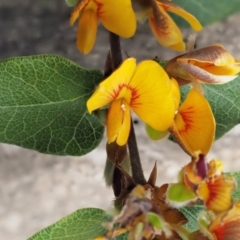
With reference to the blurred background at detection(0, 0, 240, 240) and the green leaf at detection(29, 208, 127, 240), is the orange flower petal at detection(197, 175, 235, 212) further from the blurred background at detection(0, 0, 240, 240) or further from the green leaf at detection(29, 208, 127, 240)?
the blurred background at detection(0, 0, 240, 240)

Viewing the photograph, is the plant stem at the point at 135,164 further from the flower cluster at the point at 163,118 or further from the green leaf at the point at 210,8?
the green leaf at the point at 210,8

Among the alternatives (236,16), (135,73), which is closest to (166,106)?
(135,73)

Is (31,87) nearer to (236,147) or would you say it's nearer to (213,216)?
(213,216)

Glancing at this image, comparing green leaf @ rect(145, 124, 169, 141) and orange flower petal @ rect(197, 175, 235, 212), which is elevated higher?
orange flower petal @ rect(197, 175, 235, 212)

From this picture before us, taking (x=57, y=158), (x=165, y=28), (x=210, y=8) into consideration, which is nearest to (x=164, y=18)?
(x=165, y=28)

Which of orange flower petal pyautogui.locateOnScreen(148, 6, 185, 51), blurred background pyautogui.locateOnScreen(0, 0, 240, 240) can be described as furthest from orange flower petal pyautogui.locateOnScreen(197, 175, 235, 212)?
blurred background pyautogui.locateOnScreen(0, 0, 240, 240)
